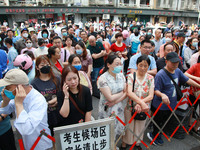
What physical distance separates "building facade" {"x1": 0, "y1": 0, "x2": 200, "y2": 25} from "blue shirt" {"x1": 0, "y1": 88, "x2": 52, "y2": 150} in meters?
22.7

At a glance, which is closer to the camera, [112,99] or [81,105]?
[81,105]

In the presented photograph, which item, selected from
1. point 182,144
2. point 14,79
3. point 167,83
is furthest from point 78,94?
point 182,144

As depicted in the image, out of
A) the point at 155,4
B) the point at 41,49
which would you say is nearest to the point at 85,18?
the point at 155,4

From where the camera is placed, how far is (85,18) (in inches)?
1096

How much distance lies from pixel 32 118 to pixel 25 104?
0.26 m

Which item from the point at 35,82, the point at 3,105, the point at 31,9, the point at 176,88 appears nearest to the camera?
the point at 3,105

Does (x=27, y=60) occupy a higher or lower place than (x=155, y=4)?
lower

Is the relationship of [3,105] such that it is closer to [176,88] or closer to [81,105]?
[81,105]

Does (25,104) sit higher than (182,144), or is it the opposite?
(25,104)

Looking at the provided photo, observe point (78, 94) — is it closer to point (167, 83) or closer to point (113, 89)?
point (113, 89)

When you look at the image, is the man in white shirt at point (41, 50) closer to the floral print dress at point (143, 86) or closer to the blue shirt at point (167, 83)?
the floral print dress at point (143, 86)

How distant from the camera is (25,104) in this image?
1946mm

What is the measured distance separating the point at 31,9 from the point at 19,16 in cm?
225

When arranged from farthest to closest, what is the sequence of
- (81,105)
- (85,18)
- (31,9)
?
(85,18), (31,9), (81,105)
